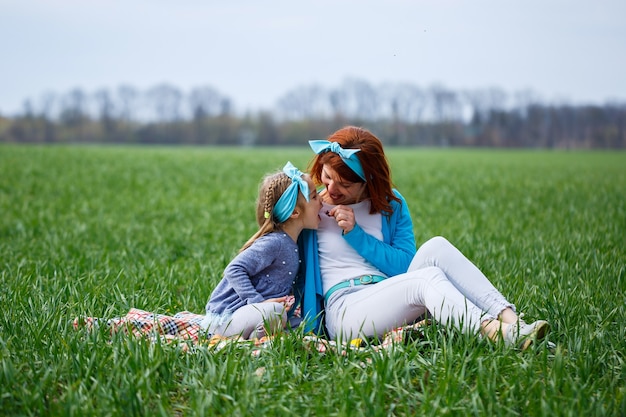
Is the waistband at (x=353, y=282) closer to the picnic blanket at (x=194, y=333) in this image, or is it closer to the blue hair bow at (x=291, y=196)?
the picnic blanket at (x=194, y=333)

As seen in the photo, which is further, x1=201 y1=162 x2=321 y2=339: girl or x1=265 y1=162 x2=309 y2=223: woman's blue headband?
x1=265 y1=162 x2=309 y2=223: woman's blue headband

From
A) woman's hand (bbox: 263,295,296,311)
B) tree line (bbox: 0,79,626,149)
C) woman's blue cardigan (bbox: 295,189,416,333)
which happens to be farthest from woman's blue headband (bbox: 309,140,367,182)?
tree line (bbox: 0,79,626,149)

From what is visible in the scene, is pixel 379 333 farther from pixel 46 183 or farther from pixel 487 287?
pixel 46 183

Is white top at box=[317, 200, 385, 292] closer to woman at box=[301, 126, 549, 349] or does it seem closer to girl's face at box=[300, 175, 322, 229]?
woman at box=[301, 126, 549, 349]

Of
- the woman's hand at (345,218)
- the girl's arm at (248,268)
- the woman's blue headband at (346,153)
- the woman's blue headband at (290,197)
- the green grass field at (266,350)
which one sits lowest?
the green grass field at (266,350)

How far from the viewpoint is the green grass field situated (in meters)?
2.79

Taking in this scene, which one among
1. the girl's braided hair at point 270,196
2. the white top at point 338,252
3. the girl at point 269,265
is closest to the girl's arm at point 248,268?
the girl at point 269,265

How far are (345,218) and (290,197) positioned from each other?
1.04 ft

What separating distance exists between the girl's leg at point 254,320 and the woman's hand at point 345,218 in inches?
21.4

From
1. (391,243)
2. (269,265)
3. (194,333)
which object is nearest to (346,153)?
(391,243)

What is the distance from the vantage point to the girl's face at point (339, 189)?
154 inches

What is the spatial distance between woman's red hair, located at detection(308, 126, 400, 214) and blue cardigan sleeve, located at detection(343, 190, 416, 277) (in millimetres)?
92

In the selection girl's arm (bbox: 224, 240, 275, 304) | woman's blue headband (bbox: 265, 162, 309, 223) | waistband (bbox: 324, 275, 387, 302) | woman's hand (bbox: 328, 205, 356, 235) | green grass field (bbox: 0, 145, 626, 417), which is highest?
woman's blue headband (bbox: 265, 162, 309, 223)

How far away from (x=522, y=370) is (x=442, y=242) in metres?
0.84
